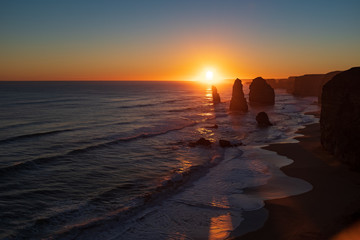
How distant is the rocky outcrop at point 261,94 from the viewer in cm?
8450

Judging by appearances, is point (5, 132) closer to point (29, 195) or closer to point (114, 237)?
point (29, 195)

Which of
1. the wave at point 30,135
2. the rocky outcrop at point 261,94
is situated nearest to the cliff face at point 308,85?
the rocky outcrop at point 261,94

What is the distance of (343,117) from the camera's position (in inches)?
830

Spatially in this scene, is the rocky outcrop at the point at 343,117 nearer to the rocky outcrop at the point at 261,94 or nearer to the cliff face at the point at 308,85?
the rocky outcrop at the point at 261,94

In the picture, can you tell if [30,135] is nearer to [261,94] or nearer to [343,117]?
[343,117]

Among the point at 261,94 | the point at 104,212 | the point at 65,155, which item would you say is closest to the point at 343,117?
the point at 104,212

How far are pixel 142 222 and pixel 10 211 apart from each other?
23.3ft

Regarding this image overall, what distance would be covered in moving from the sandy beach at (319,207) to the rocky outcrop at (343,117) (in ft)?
3.61

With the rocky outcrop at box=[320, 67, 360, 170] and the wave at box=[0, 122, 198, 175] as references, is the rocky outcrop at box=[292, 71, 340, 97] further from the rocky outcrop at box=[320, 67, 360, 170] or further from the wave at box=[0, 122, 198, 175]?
the rocky outcrop at box=[320, 67, 360, 170]

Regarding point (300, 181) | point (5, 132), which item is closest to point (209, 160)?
point (300, 181)

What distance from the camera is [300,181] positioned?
59.3 feet

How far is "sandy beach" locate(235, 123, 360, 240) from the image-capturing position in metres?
11.3

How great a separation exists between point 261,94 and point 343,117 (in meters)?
65.8

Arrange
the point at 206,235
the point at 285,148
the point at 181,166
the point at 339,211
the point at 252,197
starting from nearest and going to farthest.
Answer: the point at 206,235 < the point at 339,211 < the point at 252,197 < the point at 181,166 < the point at 285,148
